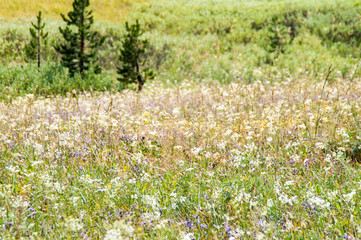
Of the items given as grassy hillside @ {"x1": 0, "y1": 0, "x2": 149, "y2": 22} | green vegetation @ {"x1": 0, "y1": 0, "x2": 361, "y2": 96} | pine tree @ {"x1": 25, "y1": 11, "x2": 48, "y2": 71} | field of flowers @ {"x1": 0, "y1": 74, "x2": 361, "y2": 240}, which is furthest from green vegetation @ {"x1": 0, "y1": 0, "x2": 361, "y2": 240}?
grassy hillside @ {"x1": 0, "y1": 0, "x2": 149, "y2": 22}

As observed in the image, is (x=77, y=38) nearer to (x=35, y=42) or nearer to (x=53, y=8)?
(x=35, y=42)

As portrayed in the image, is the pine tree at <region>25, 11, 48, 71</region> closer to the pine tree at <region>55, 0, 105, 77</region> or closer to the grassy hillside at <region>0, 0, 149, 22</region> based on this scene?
the pine tree at <region>55, 0, 105, 77</region>

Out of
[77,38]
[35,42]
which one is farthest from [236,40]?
[35,42]

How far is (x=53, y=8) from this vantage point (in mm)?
26156

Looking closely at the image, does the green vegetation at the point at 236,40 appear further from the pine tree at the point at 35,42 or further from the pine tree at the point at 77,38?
the pine tree at the point at 77,38

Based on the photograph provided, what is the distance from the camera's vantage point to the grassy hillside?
79.0 feet

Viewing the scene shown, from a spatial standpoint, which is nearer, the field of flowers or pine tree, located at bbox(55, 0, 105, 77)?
the field of flowers

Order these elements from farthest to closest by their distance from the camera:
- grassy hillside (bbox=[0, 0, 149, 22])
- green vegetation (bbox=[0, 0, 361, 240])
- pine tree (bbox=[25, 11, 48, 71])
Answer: grassy hillside (bbox=[0, 0, 149, 22]), pine tree (bbox=[25, 11, 48, 71]), green vegetation (bbox=[0, 0, 361, 240])

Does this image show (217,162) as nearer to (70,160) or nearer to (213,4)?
(70,160)

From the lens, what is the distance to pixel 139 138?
4184mm

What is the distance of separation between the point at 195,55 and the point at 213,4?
1399 centimetres

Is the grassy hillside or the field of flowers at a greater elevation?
the grassy hillside

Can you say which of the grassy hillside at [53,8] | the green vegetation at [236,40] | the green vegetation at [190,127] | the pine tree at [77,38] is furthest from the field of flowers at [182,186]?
the grassy hillside at [53,8]

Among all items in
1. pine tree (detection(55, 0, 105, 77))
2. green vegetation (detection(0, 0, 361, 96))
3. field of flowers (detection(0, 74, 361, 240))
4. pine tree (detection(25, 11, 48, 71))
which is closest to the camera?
field of flowers (detection(0, 74, 361, 240))
